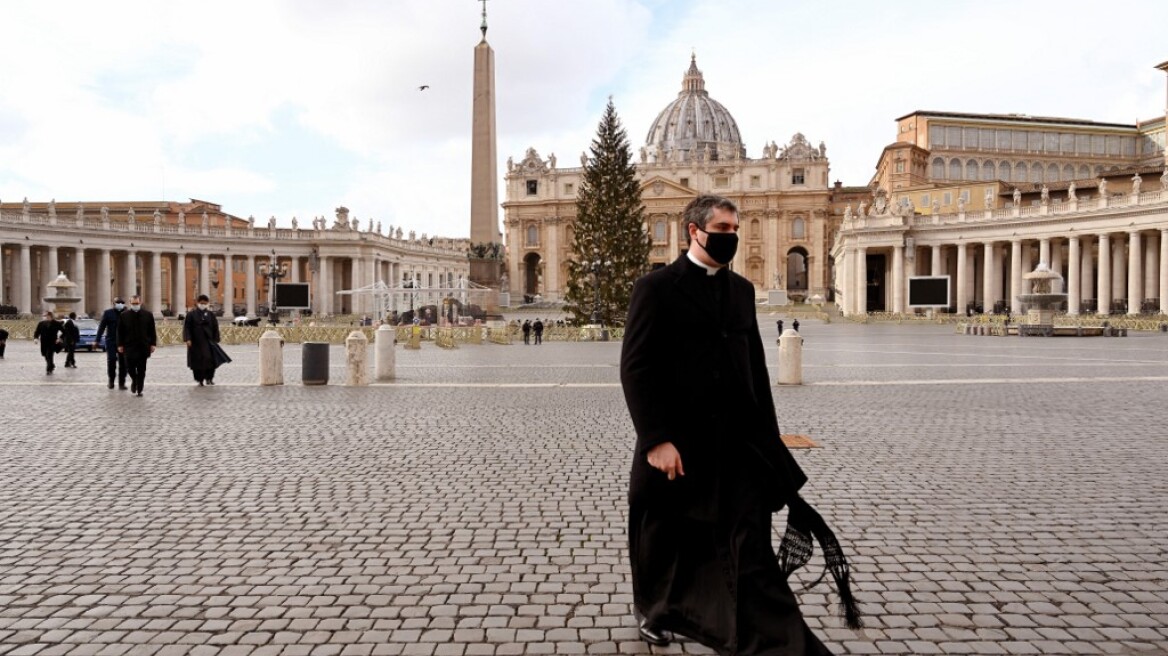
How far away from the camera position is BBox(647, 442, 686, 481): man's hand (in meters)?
3.52

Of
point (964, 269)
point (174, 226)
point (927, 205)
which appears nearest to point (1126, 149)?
point (927, 205)

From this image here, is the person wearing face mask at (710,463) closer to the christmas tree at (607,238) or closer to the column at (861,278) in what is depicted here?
the christmas tree at (607,238)

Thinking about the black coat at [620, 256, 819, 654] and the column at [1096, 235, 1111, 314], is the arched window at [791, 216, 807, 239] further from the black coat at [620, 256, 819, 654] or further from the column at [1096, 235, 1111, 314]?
the black coat at [620, 256, 819, 654]

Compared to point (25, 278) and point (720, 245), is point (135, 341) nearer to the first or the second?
point (720, 245)

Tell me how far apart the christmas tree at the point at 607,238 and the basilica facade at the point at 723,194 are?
52867 mm

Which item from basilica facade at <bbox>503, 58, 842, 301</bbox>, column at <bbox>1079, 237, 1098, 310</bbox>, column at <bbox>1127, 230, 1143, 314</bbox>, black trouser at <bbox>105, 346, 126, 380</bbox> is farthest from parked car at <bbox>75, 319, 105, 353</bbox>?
basilica facade at <bbox>503, 58, 842, 301</bbox>

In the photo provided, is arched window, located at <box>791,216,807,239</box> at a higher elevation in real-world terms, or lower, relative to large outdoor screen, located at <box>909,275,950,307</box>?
higher

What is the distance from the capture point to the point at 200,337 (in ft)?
49.9

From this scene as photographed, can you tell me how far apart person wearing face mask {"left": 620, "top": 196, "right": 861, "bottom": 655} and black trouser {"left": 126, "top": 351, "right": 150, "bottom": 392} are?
12.5 meters

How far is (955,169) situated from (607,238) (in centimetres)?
5349

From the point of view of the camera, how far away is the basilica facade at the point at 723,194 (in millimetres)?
102125

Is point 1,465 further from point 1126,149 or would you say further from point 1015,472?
point 1126,149

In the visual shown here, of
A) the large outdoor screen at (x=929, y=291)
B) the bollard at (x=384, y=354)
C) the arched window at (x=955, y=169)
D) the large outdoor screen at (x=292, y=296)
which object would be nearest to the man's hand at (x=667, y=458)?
the bollard at (x=384, y=354)

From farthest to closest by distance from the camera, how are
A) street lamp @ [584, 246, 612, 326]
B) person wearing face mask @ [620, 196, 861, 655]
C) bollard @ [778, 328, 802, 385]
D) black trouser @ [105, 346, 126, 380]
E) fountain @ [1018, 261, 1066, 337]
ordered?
1. street lamp @ [584, 246, 612, 326]
2. fountain @ [1018, 261, 1066, 337]
3. bollard @ [778, 328, 802, 385]
4. black trouser @ [105, 346, 126, 380]
5. person wearing face mask @ [620, 196, 861, 655]
